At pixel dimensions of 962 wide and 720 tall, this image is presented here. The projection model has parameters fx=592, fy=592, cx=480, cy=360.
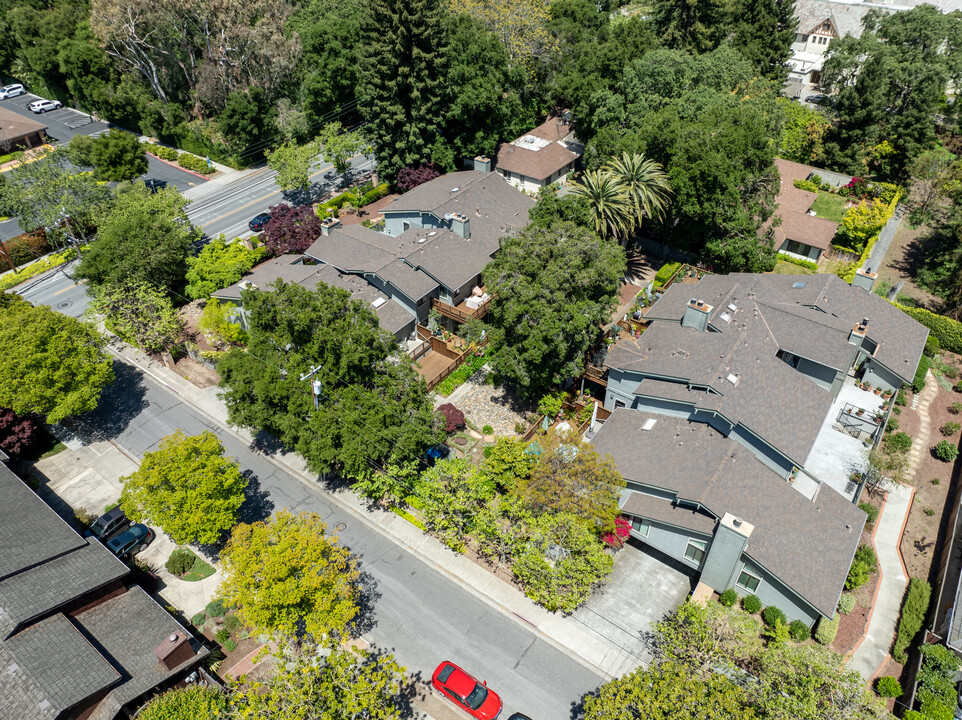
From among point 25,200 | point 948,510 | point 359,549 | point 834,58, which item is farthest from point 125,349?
point 834,58

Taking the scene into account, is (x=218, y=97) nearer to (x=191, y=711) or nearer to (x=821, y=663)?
(x=191, y=711)

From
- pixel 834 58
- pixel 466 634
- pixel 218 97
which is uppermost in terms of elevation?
pixel 834 58

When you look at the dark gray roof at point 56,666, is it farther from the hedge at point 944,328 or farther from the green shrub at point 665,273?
the hedge at point 944,328

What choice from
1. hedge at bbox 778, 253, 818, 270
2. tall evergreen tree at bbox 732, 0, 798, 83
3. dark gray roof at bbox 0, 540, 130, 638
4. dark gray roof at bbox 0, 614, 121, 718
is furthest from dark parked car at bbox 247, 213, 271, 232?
tall evergreen tree at bbox 732, 0, 798, 83

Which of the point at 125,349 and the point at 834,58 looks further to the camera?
the point at 834,58

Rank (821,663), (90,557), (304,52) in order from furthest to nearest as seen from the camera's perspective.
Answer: (304,52) → (90,557) → (821,663)

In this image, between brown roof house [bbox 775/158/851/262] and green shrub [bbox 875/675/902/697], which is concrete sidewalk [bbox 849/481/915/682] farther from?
brown roof house [bbox 775/158/851/262]
